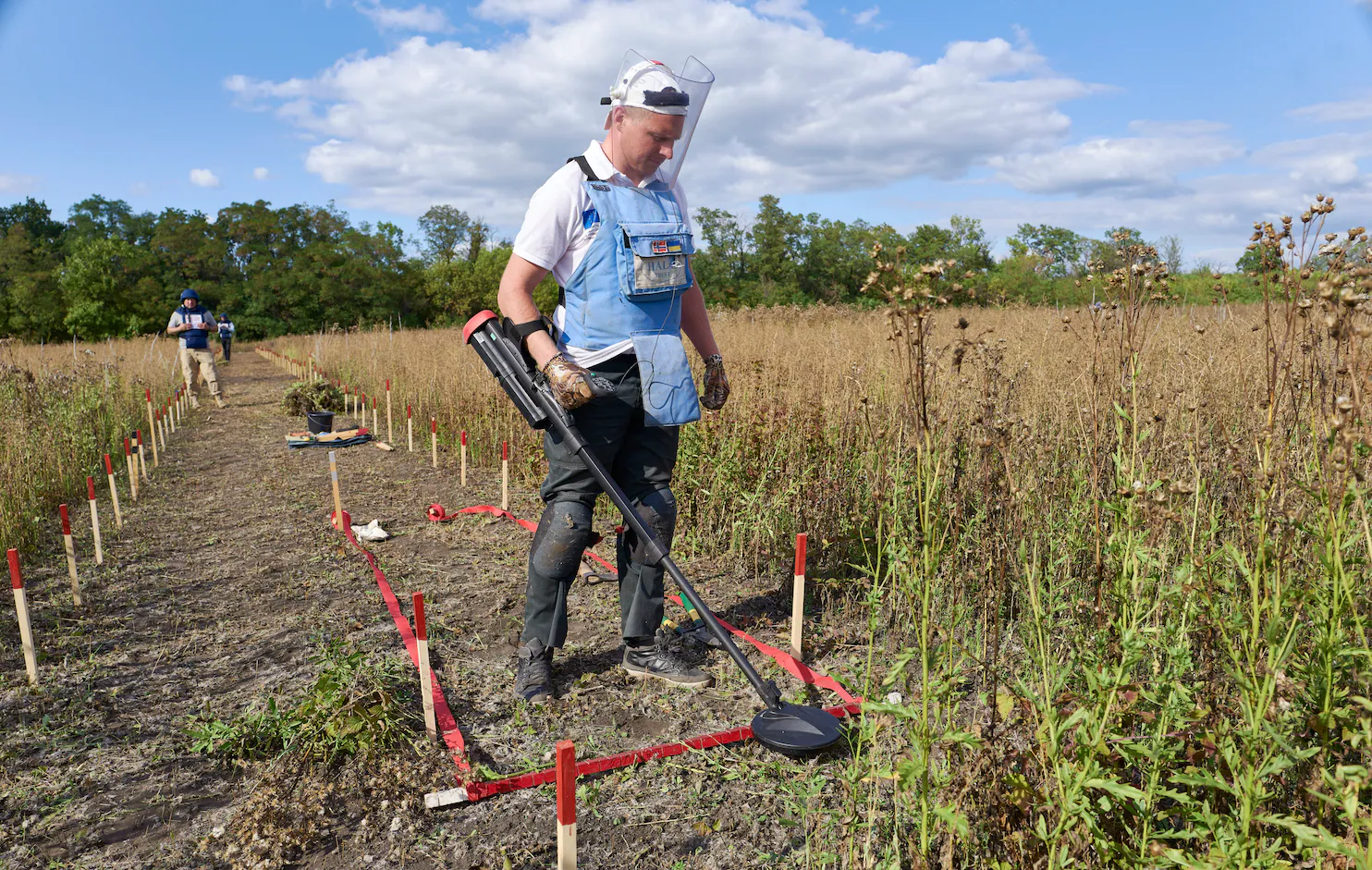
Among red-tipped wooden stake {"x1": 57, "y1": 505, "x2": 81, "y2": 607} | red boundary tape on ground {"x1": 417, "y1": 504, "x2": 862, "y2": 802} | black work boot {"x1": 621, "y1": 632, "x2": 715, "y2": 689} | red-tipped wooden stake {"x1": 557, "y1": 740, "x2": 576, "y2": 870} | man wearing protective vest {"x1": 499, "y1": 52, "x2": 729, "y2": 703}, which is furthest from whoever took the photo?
red-tipped wooden stake {"x1": 57, "y1": 505, "x2": 81, "y2": 607}

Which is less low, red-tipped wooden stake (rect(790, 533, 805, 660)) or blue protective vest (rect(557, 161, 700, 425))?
blue protective vest (rect(557, 161, 700, 425))

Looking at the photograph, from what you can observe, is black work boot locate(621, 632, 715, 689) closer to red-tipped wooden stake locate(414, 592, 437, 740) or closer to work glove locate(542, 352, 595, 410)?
red-tipped wooden stake locate(414, 592, 437, 740)

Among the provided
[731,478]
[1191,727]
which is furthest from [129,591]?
[1191,727]

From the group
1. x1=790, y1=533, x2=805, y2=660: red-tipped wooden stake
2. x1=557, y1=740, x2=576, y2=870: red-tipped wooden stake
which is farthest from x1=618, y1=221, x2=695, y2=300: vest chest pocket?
x1=557, y1=740, x2=576, y2=870: red-tipped wooden stake

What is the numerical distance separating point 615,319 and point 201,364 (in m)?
12.5

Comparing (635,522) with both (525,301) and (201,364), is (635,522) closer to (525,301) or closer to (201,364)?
(525,301)

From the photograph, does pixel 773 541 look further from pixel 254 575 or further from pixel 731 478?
pixel 254 575

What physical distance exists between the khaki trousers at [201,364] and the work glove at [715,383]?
11851mm

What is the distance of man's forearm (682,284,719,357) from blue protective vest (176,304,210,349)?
36.2ft

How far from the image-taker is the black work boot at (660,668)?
2852mm

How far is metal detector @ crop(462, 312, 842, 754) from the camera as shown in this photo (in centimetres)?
231

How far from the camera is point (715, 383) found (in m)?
3.11

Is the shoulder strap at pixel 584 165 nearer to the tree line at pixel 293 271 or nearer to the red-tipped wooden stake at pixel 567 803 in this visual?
the red-tipped wooden stake at pixel 567 803

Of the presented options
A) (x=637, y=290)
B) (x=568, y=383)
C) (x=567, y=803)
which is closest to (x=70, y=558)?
(x=568, y=383)
